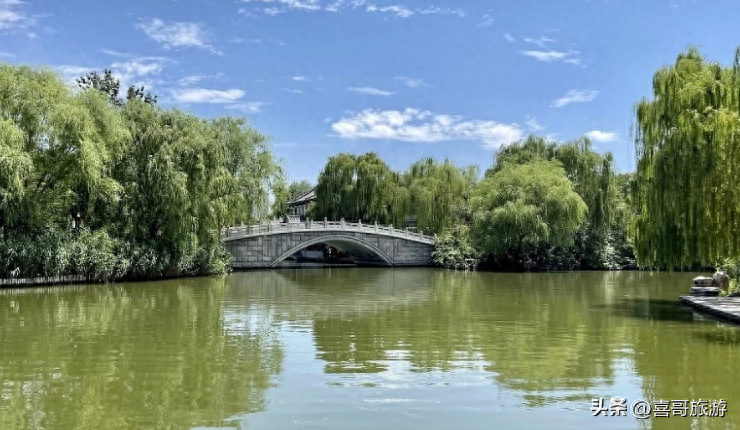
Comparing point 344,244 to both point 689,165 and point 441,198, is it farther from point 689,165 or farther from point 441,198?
point 689,165

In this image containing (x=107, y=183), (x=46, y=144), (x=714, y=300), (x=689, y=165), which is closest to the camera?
(x=689, y=165)

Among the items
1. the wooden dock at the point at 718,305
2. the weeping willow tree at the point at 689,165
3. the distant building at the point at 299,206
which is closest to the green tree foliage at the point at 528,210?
the wooden dock at the point at 718,305

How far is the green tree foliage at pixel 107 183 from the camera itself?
1848 centimetres

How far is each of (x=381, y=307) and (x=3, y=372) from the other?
901 centimetres

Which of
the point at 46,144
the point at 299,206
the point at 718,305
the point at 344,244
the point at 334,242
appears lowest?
the point at 718,305

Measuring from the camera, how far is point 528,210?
28.6 m

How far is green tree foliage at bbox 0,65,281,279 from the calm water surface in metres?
3.84

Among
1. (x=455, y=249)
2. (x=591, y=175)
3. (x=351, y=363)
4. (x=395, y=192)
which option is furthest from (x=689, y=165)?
(x=395, y=192)

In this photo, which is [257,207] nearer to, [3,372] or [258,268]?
[258,268]

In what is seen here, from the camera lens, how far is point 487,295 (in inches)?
718

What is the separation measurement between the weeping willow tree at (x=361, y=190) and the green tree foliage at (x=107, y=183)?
36.7 feet

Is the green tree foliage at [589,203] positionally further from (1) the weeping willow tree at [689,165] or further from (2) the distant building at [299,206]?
(2) the distant building at [299,206]

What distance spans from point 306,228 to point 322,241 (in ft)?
5.05

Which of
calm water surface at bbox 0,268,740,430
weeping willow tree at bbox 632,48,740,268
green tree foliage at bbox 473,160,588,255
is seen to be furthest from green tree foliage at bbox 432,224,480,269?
weeping willow tree at bbox 632,48,740,268
